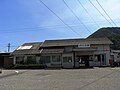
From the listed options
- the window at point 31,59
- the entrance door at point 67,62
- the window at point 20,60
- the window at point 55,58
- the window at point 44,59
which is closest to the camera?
the entrance door at point 67,62

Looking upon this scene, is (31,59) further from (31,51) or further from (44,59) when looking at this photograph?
(44,59)

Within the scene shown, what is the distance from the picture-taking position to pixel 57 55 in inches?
1850

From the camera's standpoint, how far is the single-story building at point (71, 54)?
4631 cm

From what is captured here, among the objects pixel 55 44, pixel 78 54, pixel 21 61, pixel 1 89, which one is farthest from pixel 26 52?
pixel 1 89

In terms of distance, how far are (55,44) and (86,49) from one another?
22.2 feet

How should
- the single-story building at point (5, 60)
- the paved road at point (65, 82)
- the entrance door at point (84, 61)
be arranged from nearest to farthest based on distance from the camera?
the paved road at point (65, 82) → the entrance door at point (84, 61) → the single-story building at point (5, 60)

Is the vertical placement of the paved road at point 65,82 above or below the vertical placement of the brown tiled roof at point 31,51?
below

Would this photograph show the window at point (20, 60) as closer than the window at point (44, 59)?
No

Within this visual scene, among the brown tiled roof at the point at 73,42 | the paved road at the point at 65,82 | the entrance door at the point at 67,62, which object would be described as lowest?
the paved road at the point at 65,82

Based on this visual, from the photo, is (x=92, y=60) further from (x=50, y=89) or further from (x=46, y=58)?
(x=50, y=89)

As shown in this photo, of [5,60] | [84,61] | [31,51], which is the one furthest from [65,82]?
[5,60]

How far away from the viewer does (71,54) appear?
46.4 meters

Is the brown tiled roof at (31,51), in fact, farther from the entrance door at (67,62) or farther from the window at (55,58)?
the entrance door at (67,62)

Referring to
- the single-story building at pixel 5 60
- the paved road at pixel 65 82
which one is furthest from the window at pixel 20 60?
the paved road at pixel 65 82
